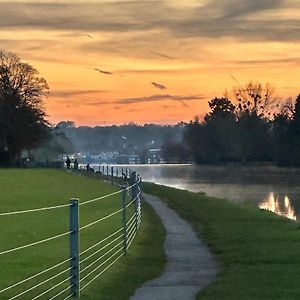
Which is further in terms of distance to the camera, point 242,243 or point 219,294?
point 242,243

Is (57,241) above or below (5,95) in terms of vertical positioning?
below

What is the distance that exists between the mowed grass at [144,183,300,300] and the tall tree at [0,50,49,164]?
74.8 m

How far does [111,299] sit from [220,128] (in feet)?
520

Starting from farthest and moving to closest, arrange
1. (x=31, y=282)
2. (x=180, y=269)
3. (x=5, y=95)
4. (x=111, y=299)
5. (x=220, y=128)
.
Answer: (x=220, y=128), (x=5, y=95), (x=180, y=269), (x=31, y=282), (x=111, y=299)

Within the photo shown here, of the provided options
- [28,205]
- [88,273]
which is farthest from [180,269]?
[28,205]

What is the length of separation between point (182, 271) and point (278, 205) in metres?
36.4

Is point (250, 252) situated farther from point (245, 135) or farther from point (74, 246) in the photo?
point (245, 135)

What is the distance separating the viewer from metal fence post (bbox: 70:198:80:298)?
14.3 metres

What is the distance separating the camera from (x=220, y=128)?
173250mm

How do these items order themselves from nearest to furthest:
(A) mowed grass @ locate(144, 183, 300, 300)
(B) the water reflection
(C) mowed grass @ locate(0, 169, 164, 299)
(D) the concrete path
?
(D) the concrete path < (A) mowed grass @ locate(144, 183, 300, 300) < (C) mowed grass @ locate(0, 169, 164, 299) < (B) the water reflection

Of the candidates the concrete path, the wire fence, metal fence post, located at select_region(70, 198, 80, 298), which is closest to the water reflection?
the concrete path

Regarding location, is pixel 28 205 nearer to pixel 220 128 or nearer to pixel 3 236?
pixel 3 236

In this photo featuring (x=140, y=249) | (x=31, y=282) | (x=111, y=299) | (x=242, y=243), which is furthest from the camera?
(x=242, y=243)

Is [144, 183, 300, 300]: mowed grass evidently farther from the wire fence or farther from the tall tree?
the tall tree
